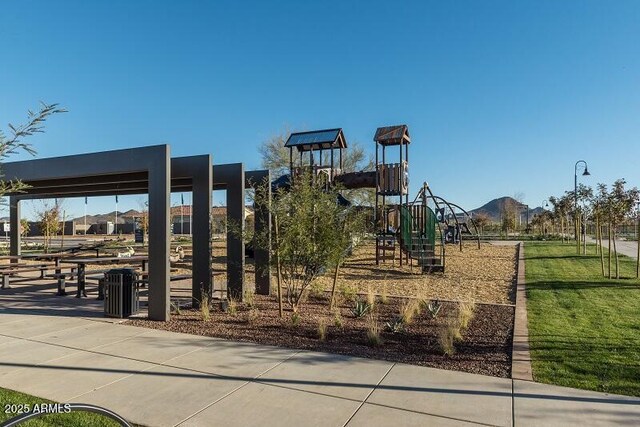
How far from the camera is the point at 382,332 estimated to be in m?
7.02

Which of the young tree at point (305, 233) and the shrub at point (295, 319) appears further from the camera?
the young tree at point (305, 233)

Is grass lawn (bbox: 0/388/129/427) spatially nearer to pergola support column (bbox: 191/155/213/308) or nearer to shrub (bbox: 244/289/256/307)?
pergola support column (bbox: 191/155/213/308)

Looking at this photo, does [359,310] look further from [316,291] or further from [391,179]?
[391,179]

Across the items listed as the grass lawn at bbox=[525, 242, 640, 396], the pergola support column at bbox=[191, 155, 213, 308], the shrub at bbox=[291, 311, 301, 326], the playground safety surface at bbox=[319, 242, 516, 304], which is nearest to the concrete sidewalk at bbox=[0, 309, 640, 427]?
the grass lawn at bbox=[525, 242, 640, 396]

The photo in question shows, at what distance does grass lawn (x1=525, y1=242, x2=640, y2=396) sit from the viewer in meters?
4.91

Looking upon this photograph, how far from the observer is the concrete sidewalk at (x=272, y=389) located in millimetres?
3926

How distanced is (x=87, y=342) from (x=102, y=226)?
7199 centimetres

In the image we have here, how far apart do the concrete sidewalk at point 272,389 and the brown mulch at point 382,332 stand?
386mm

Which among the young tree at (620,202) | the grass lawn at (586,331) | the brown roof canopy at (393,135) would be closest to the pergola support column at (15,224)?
the brown roof canopy at (393,135)

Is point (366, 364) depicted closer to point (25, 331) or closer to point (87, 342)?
point (87, 342)

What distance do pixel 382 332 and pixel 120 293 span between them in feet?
16.0

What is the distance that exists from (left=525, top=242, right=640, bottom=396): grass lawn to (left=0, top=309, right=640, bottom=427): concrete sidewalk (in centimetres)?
48

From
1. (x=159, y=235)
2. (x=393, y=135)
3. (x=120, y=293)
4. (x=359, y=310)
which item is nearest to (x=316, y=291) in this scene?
(x=359, y=310)

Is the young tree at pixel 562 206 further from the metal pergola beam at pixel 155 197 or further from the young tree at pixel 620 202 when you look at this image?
the metal pergola beam at pixel 155 197
